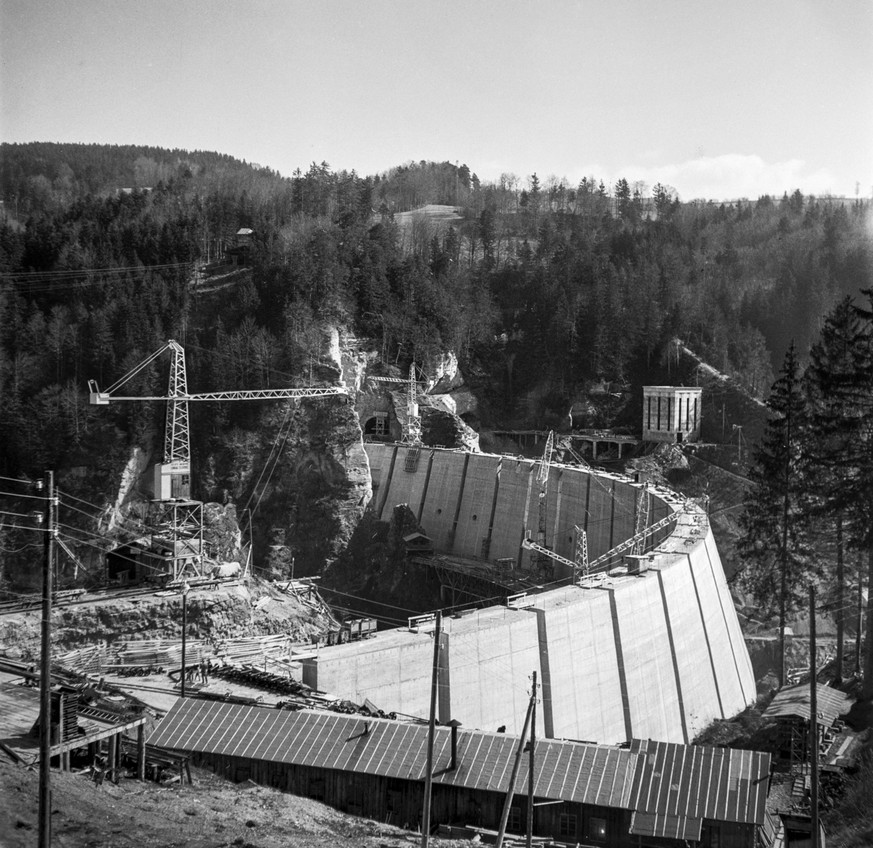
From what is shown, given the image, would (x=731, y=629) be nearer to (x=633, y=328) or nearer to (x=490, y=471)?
(x=490, y=471)

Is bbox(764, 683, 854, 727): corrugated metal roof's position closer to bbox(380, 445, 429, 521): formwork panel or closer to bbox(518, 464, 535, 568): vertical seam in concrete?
bbox(518, 464, 535, 568): vertical seam in concrete

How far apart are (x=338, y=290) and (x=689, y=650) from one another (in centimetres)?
4511

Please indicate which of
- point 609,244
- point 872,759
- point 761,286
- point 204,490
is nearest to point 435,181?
point 609,244

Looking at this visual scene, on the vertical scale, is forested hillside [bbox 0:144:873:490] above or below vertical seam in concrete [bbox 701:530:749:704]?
above

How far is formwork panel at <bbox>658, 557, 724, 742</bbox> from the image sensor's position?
36469 mm

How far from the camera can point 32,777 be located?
1727 cm

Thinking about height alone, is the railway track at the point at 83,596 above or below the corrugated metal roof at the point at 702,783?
below

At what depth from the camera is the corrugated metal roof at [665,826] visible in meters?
19.0

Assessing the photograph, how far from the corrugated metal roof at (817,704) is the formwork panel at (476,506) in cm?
3262

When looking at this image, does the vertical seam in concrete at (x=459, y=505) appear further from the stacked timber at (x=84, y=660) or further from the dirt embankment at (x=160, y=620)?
the stacked timber at (x=84, y=660)

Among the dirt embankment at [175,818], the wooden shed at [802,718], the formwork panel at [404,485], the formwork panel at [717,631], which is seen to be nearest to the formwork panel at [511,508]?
the formwork panel at [404,485]

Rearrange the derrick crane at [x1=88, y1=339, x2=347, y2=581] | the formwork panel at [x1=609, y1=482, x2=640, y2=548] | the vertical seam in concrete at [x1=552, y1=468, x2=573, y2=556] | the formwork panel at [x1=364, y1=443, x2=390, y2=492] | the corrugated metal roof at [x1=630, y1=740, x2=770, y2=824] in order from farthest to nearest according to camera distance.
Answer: the formwork panel at [x1=364, y1=443, x2=390, y2=492], the vertical seam in concrete at [x1=552, y1=468, x2=573, y2=556], the formwork panel at [x1=609, y1=482, x2=640, y2=548], the derrick crane at [x1=88, y1=339, x2=347, y2=581], the corrugated metal roof at [x1=630, y1=740, x2=770, y2=824]

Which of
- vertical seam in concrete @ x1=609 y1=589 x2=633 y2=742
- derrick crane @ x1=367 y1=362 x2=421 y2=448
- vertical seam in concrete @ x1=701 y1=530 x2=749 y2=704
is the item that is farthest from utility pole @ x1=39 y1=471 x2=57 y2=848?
derrick crane @ x1=367 y1=362 x2=421 y2=448

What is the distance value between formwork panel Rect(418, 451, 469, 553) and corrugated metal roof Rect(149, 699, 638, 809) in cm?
4191
